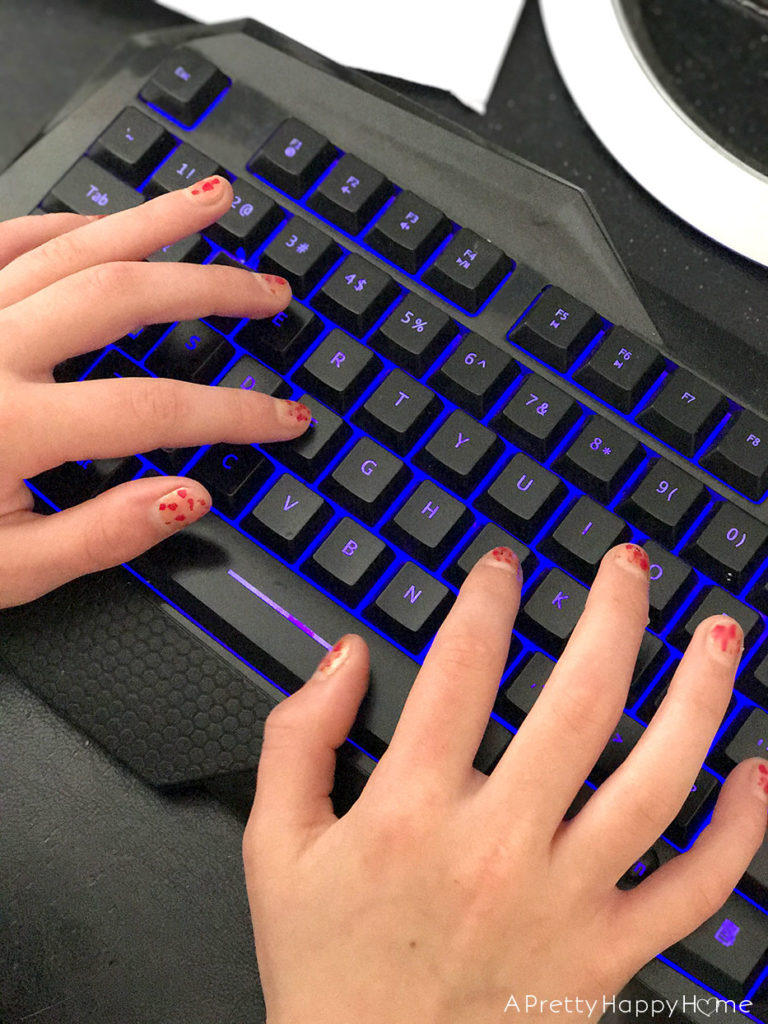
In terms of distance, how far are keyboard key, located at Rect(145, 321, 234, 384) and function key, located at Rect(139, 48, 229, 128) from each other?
0.44 feet

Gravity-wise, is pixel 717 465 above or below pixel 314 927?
above

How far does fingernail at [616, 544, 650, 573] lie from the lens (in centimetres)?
47

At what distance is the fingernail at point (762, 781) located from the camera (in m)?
0.45

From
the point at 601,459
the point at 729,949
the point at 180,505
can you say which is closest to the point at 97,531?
the point at 180,505

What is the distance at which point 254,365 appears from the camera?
1.78 feet

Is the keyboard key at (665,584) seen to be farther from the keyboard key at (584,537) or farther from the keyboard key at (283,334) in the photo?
the keyboard key at (283,334)

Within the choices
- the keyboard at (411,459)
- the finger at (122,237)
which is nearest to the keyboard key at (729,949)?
the keyboard at (411,459)

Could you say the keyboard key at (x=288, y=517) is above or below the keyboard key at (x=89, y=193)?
below

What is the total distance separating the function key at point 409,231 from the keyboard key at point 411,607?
0.56 ft

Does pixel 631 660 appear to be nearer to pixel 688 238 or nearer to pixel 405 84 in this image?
pixel 688 238

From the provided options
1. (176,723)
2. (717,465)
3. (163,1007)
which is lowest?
(163,1007)

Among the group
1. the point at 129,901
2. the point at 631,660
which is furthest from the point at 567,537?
the point at 129,901

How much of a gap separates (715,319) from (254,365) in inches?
10.4

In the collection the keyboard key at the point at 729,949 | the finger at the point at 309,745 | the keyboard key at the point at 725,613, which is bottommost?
the finger at the point at 309,745
